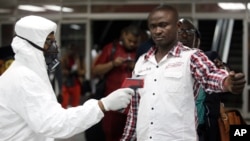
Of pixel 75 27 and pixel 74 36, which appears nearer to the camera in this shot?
pixel 75 27

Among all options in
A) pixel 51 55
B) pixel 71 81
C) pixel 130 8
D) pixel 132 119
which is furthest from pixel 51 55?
pixel 130 8

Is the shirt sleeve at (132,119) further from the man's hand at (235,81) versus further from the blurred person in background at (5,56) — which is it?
the blurred person in background at (5,56)

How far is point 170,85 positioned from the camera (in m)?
2.58

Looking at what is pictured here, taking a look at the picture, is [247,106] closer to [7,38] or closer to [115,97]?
[7,38]

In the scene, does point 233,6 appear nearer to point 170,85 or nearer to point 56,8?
point 56,8

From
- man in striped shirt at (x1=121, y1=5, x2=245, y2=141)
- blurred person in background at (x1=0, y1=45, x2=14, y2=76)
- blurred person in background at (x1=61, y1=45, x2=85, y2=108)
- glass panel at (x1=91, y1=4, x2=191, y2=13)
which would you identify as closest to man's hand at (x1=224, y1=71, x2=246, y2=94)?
man in striped shirt at (x1=121, y1=5, x2=245, y2=141)

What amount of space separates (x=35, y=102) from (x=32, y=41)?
1.14 ft

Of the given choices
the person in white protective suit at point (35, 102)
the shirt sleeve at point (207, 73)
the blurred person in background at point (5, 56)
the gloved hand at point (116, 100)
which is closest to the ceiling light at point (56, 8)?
the blurred person in background at point (5, 56)

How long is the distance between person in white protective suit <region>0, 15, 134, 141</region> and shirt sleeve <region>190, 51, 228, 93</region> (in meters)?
0.37

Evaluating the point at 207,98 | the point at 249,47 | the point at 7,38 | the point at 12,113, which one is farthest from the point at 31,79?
the point at 7,38

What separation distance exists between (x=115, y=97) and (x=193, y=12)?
8571mm

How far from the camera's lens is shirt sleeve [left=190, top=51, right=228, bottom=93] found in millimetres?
2373

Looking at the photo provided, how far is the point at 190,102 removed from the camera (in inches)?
102

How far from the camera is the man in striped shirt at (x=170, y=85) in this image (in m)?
2.56
